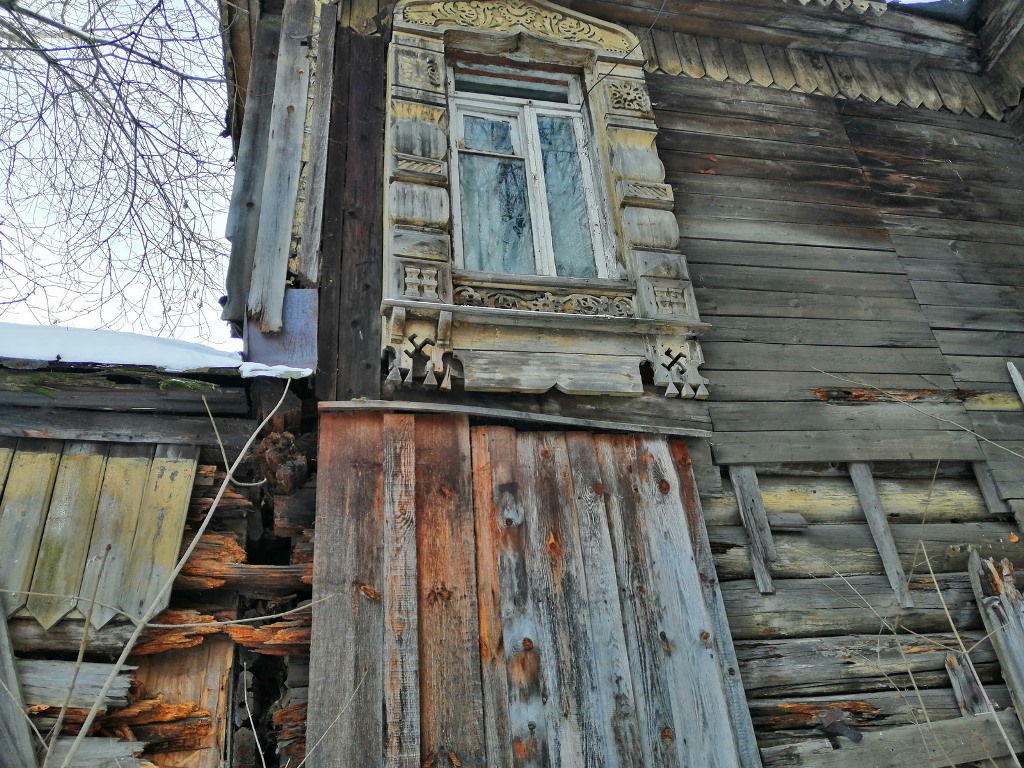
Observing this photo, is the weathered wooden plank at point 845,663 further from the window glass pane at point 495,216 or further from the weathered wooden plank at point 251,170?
Answer: the weathered wooden plank at point 251,170

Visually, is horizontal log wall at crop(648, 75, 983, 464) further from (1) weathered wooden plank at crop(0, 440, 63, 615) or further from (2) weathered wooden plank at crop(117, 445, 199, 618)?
(1) weathered wooden plank at crop(0, 440, 63, 615)

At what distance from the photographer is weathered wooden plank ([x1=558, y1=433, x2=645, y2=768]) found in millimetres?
2943

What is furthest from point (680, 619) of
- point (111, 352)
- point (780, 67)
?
point (780, 67)

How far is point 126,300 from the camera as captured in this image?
14.9 feet

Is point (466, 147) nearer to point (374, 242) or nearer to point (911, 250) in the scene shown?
point (374, 242)

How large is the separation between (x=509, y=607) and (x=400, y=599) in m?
0.44

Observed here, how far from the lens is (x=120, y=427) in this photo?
10.4ft

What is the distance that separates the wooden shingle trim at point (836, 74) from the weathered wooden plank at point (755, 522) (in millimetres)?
2910

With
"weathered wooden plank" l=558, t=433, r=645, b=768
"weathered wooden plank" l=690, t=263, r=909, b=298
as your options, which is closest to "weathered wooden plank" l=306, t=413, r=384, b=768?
"weathered wooden plank" l=558, t=433, r=645, b=768

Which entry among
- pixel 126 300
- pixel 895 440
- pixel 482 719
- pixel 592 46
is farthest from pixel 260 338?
pixel 895 440

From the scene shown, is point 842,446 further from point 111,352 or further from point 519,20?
point 111,352

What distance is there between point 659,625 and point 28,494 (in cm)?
257

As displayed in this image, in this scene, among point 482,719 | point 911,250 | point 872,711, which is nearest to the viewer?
point 482,719

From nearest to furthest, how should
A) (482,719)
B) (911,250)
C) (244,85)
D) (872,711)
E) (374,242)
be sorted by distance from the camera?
(482,719), (872,711), (374,242), (911,250), (244,85)
